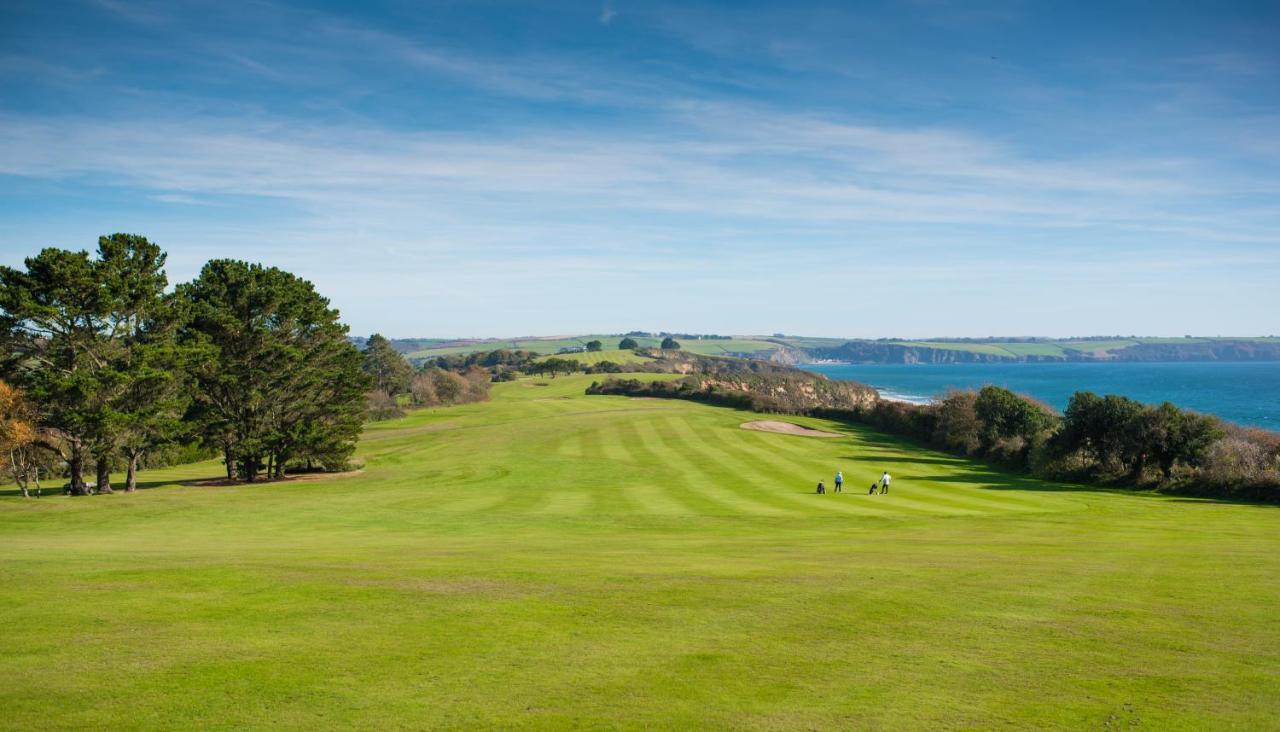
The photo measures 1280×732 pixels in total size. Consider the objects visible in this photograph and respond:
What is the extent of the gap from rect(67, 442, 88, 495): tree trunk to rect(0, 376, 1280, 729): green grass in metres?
11.6

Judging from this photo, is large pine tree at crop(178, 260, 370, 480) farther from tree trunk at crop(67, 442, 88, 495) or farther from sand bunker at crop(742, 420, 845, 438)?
sand bunker at crop(742, 420, 845, 438)

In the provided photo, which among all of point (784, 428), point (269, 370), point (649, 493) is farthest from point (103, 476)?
point (784, 428)

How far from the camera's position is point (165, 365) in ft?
141

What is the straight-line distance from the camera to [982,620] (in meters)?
14.2

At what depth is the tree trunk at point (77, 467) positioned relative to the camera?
134ft

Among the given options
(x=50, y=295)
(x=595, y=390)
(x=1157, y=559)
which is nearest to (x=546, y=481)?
(x=50, y=295)

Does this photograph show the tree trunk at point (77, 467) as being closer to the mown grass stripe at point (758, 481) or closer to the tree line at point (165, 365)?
the tree line at point (165, 365)

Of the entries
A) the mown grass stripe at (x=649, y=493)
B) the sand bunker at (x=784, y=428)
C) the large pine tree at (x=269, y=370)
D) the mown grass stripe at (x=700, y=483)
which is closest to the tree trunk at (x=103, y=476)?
the large pine tree at (x=269, y=370)

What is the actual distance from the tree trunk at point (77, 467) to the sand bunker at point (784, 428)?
58.6 meters

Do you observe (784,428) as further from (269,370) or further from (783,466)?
(269,370)

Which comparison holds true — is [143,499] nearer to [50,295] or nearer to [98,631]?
[50,295]

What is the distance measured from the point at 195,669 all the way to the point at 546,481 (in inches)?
1427

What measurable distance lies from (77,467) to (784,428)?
212 ft

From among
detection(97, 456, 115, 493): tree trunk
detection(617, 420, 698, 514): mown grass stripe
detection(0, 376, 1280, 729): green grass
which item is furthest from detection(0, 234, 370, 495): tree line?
detection(617, 420, 698, 514): mown grass stripe
